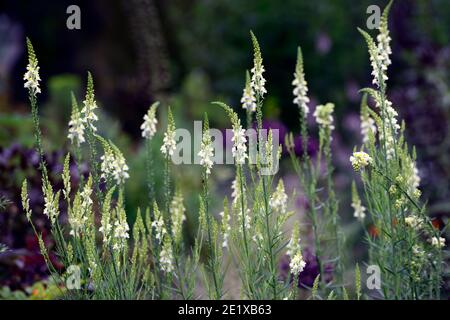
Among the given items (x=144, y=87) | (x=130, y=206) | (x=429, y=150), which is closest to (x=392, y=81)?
(x=429, y=150)

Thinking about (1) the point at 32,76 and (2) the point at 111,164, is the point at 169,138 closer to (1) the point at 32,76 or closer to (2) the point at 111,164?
(2) the point at 111,164

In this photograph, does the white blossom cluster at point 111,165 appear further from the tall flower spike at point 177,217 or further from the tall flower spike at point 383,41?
the tall flower spike at point 383,41

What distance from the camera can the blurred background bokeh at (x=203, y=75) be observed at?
5629 mm

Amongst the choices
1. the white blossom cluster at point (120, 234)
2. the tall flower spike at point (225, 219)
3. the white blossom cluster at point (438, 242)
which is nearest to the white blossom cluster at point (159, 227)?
the white blossom cluster at point (120, 234)

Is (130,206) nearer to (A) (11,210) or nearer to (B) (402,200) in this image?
(A) (11,210)

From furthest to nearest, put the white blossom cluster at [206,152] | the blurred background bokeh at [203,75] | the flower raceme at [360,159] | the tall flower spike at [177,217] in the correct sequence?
the blurred background bokeh at [203,75]
the tall flower spike at [177,217]
the white blossom cluster at [206,152]
the flower raceme at [360,159]

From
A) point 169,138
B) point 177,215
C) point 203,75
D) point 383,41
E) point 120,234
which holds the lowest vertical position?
point 120,234

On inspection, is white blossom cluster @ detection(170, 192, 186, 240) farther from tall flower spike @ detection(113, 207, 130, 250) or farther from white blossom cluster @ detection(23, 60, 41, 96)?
white blossom cluster @ detection(23, 60, 41, 96)

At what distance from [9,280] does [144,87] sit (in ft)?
16.6

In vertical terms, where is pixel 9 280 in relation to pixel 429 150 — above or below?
below

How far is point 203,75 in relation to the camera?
1001 cm

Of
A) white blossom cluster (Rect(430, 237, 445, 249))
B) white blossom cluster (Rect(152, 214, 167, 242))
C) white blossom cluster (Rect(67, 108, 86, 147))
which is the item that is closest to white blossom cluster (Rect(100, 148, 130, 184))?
white blossom cluster (Rect(67, 108, 86, 147))

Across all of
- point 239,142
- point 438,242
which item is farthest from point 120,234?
point 438,242
